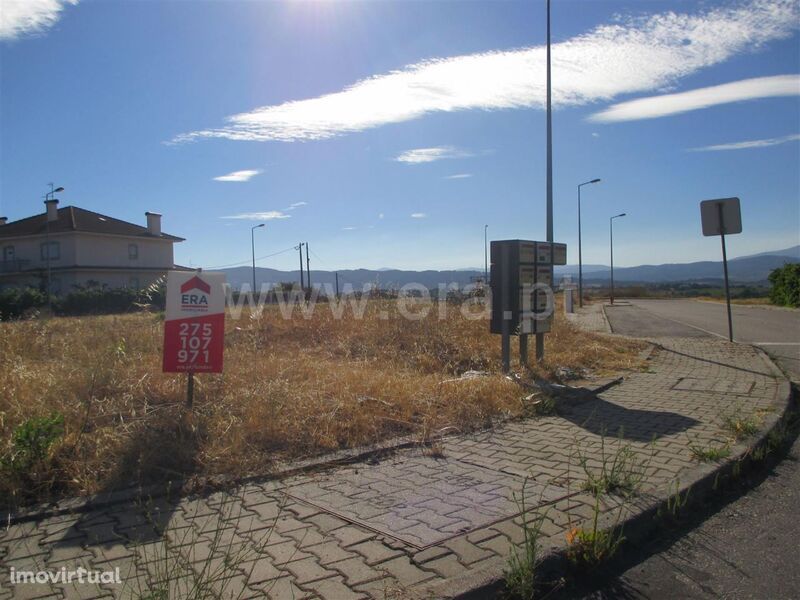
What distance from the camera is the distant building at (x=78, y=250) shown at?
149ft

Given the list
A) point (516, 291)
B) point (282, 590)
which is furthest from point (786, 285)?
point (282, 590)

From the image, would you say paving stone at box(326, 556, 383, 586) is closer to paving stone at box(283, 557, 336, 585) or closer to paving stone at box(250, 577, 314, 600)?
paving stone at box(283, 557, 336, 585)

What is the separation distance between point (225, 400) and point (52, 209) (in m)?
49.0

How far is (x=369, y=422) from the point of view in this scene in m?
5.52

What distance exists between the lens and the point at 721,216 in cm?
1257

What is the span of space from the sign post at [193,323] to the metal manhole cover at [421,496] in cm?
189

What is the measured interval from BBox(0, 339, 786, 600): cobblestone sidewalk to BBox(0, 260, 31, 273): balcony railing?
51437 millimetres

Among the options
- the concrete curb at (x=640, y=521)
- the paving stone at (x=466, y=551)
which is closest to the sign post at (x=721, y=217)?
the concrete curb at (x=640, y=521)

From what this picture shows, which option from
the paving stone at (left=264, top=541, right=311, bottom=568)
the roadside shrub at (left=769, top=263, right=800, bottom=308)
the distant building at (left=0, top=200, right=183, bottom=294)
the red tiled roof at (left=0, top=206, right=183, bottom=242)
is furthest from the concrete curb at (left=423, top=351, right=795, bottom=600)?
the red tiled roof at (left=0, top=206, right=183, bottom=242)

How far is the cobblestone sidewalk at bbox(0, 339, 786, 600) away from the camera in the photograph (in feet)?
9.48

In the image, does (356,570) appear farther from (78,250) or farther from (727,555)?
(78,250)

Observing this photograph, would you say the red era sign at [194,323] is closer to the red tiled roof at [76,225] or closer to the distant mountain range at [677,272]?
the red tiled roof at [76,225]

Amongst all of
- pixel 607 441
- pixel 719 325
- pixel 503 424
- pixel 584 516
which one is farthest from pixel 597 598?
pixel 719 325

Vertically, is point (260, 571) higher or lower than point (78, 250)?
lower
